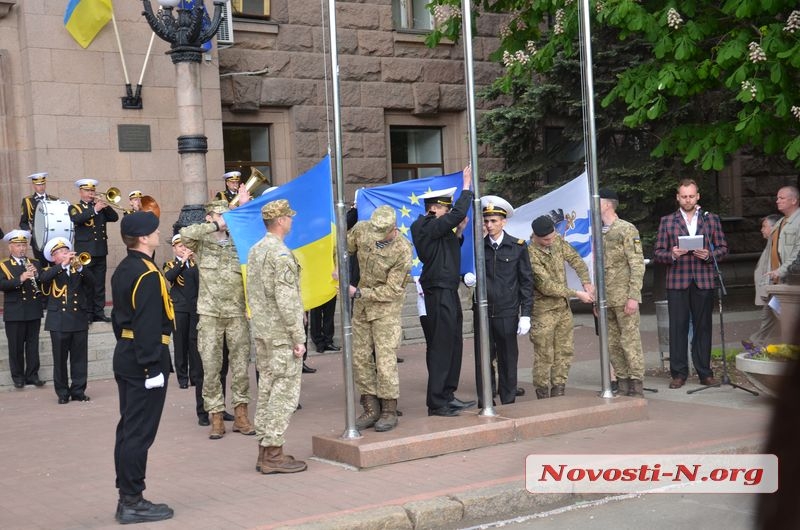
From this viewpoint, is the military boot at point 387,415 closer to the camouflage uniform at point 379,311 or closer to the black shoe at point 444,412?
the camouflage uniform at point 379,311

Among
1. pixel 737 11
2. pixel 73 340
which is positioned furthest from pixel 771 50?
pixel 73 340

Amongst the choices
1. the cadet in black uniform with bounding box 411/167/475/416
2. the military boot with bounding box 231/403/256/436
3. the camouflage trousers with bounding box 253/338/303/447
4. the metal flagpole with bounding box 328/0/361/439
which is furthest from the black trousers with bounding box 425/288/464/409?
the camouflage trousers with bounding box 253/338/303/447

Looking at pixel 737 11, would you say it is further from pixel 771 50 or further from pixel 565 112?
pixel 565 112

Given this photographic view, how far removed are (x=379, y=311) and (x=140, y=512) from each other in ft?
10.0

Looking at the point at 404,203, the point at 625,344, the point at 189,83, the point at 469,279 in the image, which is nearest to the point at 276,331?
the point at 469,279

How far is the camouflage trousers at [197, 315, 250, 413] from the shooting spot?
9227 mm

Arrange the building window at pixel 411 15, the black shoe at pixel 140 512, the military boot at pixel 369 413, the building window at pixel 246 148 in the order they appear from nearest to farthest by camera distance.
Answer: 1. the black shoe at pixel 140 512
2. the military boot at pixel 369 413
3. the building window at pixel 246 148
4. the building window at pixel 411 15

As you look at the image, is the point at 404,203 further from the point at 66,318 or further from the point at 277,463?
the point at 66,318

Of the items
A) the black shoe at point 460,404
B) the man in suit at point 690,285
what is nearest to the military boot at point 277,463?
the black shoe at point 460,404

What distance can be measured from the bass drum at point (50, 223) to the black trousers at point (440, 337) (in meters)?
6.80

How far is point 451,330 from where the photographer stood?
9.50 m

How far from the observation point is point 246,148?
20.1 metres

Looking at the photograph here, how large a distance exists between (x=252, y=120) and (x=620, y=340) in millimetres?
11065

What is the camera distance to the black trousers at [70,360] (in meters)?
11.9
